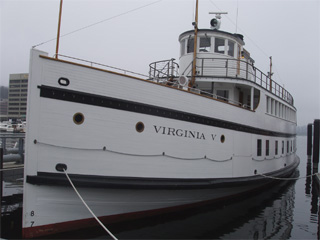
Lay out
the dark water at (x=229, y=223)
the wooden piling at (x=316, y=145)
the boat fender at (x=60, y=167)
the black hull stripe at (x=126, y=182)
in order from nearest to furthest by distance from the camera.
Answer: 1. the black hull stripe at (x=126, y=182)
2. the boat fender at (x=60, y=167)
3. the dark water at (x=229, y=223)
4. the wooden piling at (x=316, y=145)

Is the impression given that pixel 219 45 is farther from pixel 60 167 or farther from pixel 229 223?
pixel 60 167

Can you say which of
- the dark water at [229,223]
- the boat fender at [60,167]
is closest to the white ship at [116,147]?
the boat fender at [60,167]

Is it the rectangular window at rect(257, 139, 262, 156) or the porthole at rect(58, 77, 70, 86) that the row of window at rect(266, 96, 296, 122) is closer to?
the rectangular window at rect(257, 139, 262, 156)

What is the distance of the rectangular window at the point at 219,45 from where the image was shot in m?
10.1

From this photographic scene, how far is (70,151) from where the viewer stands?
5594 millimetres

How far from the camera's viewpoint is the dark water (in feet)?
21.0

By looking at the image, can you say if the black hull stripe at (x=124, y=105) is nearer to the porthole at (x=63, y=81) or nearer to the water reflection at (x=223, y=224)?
the porthole at (x=63, y=81)

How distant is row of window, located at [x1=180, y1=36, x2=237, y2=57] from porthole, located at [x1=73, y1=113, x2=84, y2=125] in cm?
606

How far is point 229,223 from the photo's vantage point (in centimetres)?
761

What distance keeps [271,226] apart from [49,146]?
6.64m

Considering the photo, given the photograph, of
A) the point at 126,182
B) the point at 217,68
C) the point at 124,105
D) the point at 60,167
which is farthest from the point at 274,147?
the point at 60,167

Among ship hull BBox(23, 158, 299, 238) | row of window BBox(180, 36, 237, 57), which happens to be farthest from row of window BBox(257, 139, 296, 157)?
row of window BBox(180, 36, 237, 57)

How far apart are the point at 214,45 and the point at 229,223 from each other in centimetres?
638

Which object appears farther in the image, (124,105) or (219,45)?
(219,45)
